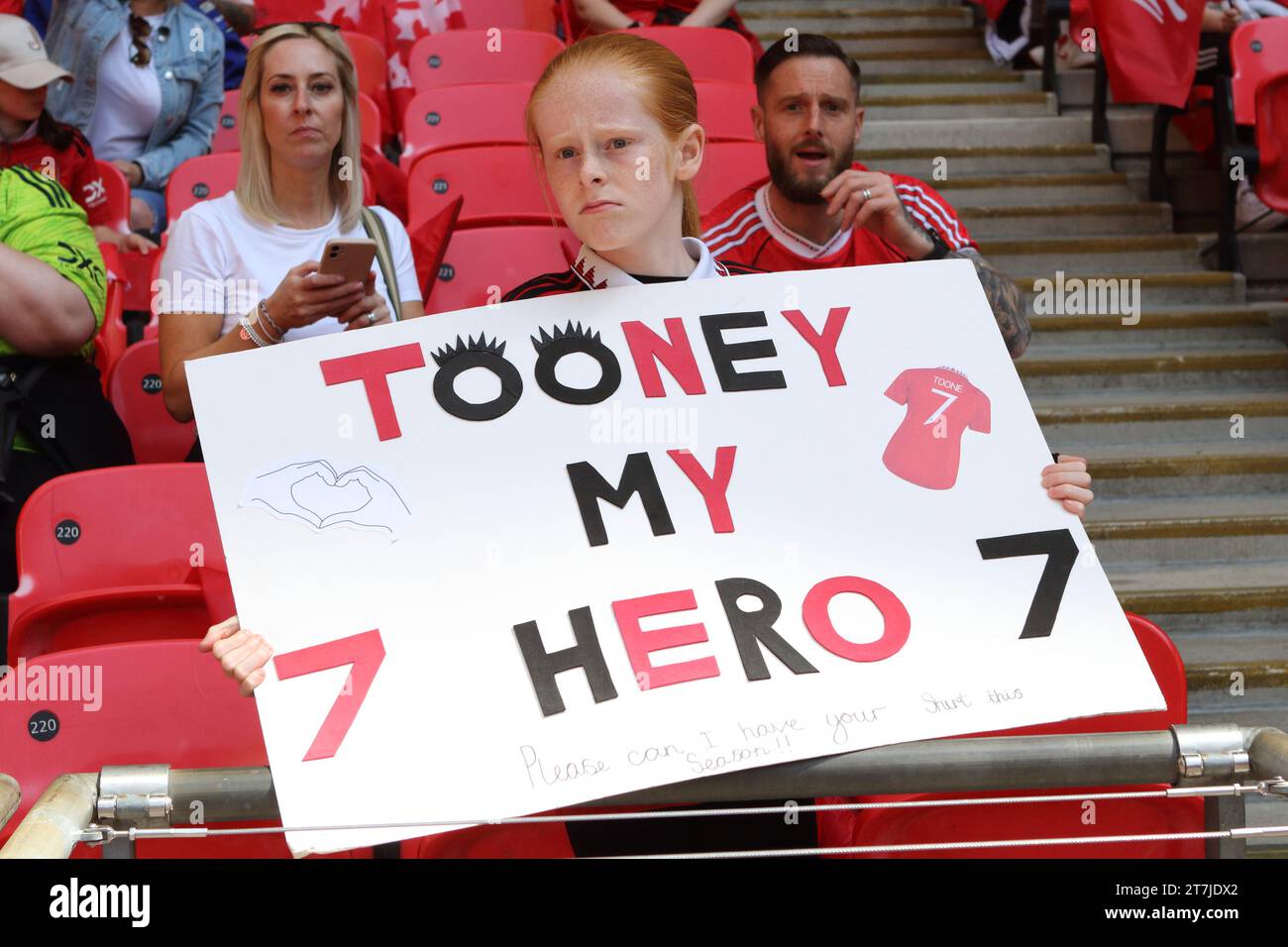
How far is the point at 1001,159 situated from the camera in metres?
4.89

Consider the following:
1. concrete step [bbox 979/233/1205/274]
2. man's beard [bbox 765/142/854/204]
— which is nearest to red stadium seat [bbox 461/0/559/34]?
concrete step [bbox 979/233/1205/274]

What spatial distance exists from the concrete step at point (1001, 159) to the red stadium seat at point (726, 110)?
787 mm

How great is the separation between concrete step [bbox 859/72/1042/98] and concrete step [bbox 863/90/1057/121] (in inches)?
5.9

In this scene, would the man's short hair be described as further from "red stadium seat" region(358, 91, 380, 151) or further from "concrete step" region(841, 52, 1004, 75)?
"concrete step" region(841, 52, 1004, 75)

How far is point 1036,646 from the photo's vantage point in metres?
1.43

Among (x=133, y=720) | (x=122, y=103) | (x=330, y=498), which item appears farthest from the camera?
(x=122, y=103)

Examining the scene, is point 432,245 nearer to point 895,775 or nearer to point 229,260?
point 229,260

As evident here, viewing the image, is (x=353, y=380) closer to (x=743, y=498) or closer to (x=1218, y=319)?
(x=743, y=498)

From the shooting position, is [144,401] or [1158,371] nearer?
[144,401]

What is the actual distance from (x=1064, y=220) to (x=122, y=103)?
2.94 m

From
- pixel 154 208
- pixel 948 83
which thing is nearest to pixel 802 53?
pixel 154 208

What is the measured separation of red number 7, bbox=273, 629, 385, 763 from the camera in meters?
1.33

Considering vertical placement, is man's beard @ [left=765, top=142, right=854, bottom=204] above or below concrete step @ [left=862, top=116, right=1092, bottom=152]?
below
